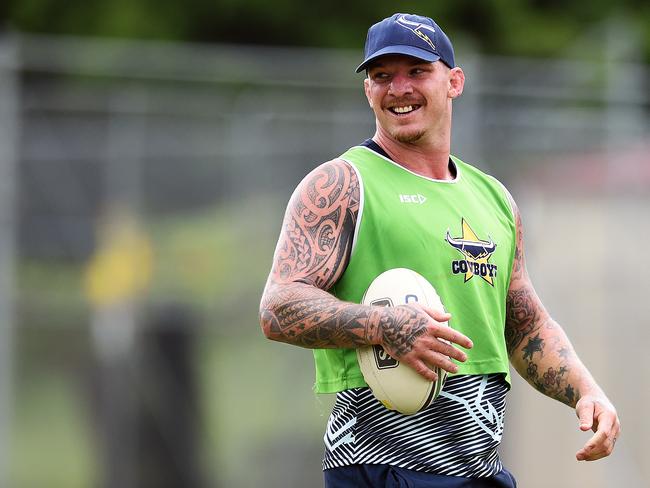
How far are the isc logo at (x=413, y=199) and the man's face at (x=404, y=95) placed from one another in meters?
0.21

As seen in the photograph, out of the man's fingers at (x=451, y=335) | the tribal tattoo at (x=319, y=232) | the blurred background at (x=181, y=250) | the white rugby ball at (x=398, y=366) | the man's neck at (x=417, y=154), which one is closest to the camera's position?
the man's fingers at (x=451, y=335)

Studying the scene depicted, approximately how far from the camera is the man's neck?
188 inches

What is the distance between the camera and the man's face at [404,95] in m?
4.69

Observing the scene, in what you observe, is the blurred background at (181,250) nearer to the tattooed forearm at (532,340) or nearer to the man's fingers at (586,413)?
the tattooed forearm at (532,340)

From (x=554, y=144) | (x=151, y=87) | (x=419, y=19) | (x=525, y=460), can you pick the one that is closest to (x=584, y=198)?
(x=554, y=144)

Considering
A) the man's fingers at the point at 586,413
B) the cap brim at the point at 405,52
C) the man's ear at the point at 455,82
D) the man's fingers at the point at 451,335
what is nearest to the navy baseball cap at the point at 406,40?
the cap brim at the point at 405,52

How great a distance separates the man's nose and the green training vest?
0.22 m

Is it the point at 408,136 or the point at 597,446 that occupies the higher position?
the point at 408,136

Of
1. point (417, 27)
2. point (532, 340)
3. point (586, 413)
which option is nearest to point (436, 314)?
point (586, 413)

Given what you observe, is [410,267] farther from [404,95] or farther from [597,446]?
[597,446]

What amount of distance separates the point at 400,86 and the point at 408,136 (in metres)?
0.17

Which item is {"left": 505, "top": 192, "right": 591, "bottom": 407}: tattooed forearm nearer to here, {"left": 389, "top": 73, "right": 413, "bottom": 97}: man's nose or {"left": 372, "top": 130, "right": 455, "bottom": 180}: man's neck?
{"left": 372, "top": 130, "right": 455, "bottom": 180}: man's neck

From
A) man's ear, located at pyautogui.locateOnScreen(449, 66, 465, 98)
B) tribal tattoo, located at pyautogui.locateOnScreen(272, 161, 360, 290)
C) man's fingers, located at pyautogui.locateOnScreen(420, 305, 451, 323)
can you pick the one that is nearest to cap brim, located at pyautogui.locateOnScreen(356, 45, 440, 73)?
man's ear, located at pyautogui.locateOnScreen(449, 66, 465, 98)

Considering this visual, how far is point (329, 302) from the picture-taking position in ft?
14.2
